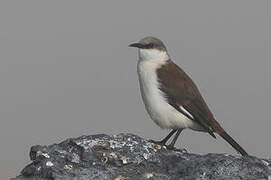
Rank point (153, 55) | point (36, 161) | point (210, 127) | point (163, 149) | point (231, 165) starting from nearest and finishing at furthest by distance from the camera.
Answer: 1. point (231, 165)
2. point (36, 161)
3. point (163, 149)
4. point (210, 127)
5. point (153, 55)

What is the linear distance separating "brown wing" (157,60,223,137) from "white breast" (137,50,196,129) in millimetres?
100

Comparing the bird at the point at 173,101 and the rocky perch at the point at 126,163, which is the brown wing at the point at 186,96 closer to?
the bird at the point at 173,101

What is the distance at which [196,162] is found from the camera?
5.85 m

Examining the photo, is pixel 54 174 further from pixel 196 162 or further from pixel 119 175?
pixel 196 162

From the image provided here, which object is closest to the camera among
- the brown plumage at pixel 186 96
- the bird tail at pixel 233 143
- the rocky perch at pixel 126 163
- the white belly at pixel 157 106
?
the rocky perch at pixel 126 163

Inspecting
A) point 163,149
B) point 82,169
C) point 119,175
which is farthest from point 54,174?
point 163,149

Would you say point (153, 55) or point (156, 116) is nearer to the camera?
point (156, 116)

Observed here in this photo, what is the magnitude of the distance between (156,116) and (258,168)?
332 centimetres

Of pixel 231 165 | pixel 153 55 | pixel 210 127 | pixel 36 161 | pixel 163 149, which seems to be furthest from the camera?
pixel 153 55

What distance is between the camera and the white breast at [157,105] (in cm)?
877

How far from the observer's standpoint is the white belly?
8766 millimetres

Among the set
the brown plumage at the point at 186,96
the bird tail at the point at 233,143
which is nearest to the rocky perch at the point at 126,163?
the bird tail at the point at 233,143

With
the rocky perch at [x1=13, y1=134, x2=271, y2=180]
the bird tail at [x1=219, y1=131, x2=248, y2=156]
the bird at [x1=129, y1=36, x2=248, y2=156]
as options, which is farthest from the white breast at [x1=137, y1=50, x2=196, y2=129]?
the rocky perch at [x1=13, y1=134, x2=271, y2=180]

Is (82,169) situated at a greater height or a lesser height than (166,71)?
lesser
